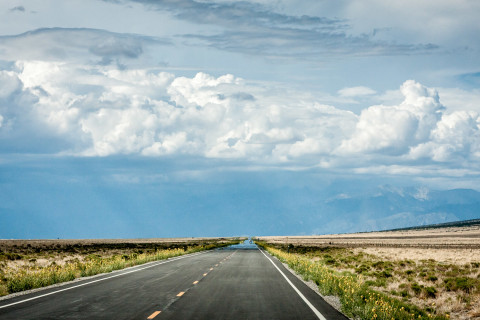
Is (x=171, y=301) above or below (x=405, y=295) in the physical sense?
above

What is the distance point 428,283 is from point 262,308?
12.3 metres

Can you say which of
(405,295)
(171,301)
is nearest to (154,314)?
(171,301)

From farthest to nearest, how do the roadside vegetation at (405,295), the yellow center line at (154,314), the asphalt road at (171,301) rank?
1. the roadside vegetation at (405,295)
2. the asphalt road at (171,301)
3. the yellow center line at (154,314)

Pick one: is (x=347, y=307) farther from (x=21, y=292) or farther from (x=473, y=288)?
(x=21, y=292)

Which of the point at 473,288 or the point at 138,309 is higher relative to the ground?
the point at 138,309

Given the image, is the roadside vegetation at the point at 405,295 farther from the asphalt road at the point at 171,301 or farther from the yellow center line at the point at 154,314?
the yellow center line at the point at 154,314

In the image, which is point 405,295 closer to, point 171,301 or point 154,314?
point 171,301

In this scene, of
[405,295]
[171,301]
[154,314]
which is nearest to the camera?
[154,314]

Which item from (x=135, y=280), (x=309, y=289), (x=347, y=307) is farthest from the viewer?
(x=135, y=280)

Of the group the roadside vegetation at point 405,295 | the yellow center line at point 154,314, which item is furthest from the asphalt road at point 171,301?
the roadside vegetation at point 405,295

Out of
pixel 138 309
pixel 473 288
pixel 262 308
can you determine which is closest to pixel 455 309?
pixel 473 288

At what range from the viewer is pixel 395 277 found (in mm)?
26156

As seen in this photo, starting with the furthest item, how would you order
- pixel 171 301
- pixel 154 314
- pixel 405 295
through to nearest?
1. pixel 405 295
2. pixel 171 301
3. pixel 154 314

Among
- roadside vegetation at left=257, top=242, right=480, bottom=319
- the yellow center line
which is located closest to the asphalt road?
the yellow center line
